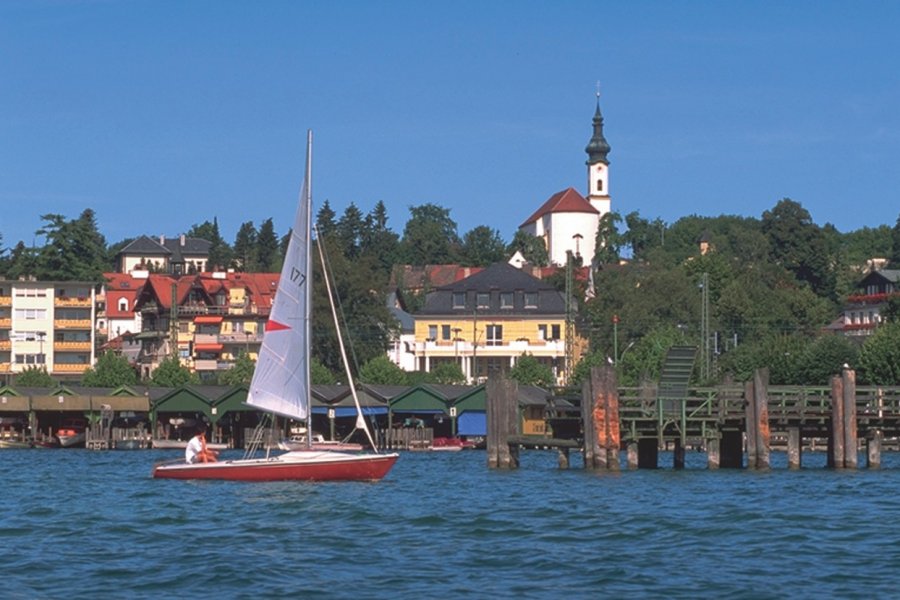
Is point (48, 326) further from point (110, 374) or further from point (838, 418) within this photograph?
point (838, 418)

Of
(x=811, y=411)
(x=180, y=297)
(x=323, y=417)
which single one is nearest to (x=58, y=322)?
(x=180, y=297)

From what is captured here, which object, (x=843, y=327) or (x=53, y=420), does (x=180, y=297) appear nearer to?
(x=53, y=420)

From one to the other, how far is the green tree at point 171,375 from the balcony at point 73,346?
82.1 feet

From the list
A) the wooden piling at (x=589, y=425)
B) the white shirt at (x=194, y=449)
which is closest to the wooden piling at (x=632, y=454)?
the wooden piling at (x=589, y=425)

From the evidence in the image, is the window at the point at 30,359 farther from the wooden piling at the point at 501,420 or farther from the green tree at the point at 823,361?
the wooden piling at the point at 501,420

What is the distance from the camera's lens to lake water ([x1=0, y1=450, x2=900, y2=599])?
3403 centimetres

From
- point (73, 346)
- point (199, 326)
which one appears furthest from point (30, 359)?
point (199, 326)

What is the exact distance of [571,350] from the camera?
15275 centimetres

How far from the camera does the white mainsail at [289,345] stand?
5947cm

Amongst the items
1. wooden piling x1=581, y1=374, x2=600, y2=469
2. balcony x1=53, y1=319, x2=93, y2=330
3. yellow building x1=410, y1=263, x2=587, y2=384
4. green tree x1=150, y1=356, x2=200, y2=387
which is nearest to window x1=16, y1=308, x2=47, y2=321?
balcony x1=53, y1=319, x2=93, y2=330

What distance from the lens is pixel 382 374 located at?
13950 centimetres

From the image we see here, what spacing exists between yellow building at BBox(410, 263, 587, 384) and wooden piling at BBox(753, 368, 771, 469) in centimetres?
9495

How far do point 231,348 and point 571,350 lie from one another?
34.8 meters

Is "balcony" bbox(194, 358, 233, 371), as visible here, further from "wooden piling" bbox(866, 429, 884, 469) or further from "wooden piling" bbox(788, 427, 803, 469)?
"wooden piling" bbox(866, 429, 884, 469)
